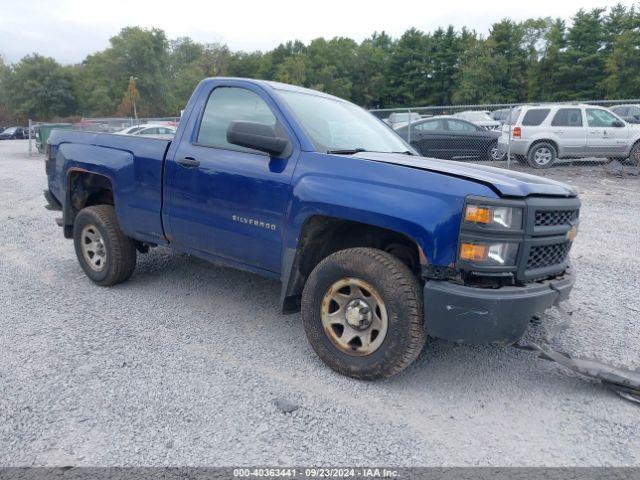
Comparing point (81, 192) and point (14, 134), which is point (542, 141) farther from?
point (14, 134)

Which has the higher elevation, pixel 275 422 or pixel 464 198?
pixel 464 198

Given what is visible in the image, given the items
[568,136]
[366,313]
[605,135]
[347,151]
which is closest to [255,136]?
[347,151]

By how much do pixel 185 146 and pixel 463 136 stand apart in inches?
501

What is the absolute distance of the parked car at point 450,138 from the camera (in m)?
15.4

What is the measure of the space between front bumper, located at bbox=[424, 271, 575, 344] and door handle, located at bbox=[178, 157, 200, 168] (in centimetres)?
210

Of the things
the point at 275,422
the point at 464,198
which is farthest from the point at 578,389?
the point at 275,422

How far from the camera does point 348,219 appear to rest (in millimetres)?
3275

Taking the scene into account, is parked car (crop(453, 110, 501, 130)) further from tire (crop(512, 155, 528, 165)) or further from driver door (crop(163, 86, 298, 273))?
driver door (crop(163, 86, 298, 273))

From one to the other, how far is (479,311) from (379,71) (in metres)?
78.7

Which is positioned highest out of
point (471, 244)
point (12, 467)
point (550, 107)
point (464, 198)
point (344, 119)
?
point (550, 107)

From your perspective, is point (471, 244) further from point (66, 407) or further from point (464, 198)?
point (66, 407)

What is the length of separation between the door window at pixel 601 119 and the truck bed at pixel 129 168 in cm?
1252

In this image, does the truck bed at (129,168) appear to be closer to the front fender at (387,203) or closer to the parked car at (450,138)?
the front fender at (387,203)

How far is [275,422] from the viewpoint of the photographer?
2.90 metres
